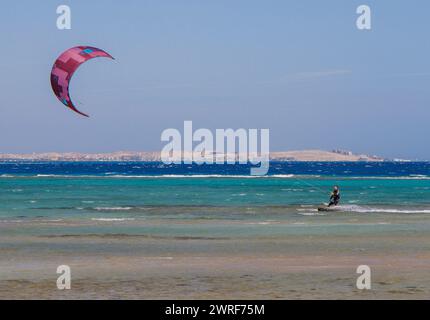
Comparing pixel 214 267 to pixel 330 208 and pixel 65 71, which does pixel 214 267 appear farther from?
pixel 330 208

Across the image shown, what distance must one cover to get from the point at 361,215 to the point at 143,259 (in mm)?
19659

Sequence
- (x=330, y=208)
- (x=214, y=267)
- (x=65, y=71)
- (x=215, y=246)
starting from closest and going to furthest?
(x=214, y=267), (x=215, y=246), (x=65, y=71), (x=330, y=208)

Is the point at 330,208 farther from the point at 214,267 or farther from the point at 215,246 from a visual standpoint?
the point at 214,267

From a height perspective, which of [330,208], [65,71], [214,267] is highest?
[65,71]

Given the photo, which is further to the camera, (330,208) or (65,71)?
(330,208)

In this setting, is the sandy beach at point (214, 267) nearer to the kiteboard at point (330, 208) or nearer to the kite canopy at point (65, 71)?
the kite canopy at point (65, 71)

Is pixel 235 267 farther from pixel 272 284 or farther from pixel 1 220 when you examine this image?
pixel 1 220

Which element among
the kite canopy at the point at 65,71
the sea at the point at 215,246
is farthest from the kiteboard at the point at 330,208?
the kite canopy at the point at 65,71

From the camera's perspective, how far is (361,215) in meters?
38.7

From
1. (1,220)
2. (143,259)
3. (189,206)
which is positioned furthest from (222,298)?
(189,206)

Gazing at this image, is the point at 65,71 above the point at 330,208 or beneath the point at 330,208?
above

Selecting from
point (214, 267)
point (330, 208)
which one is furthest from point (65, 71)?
point (330, 208)

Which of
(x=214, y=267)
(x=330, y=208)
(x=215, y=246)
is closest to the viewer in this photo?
(x=214, y=267)

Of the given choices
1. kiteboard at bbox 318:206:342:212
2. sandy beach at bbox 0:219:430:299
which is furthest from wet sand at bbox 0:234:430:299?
kiteboard at bbox 318:206:342:212
